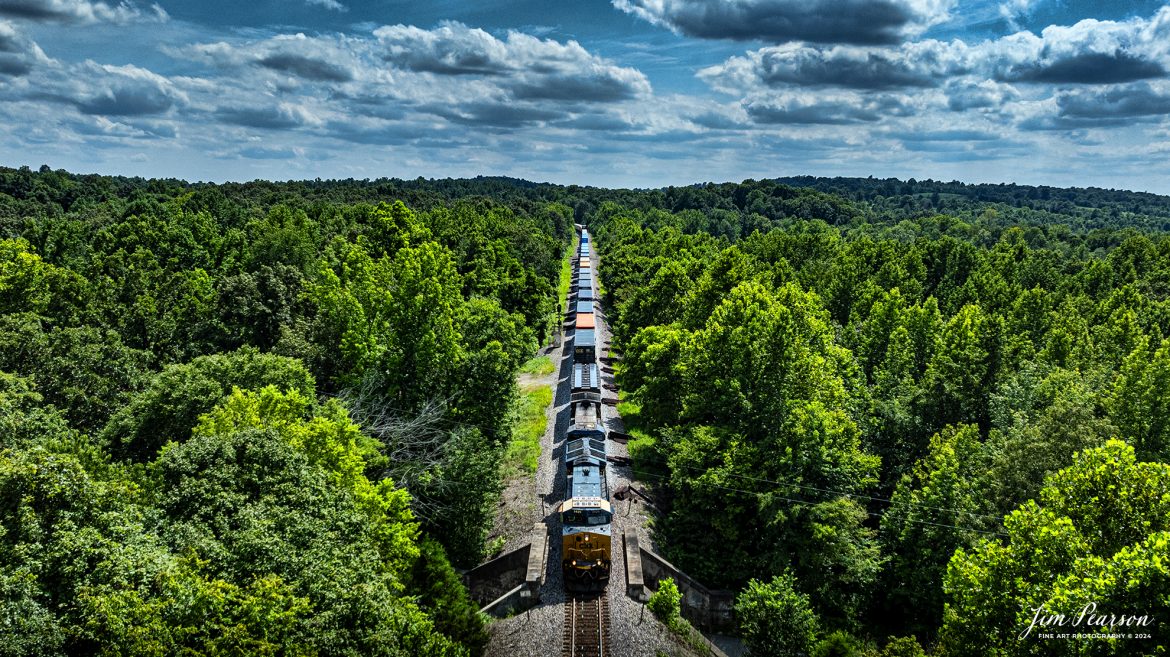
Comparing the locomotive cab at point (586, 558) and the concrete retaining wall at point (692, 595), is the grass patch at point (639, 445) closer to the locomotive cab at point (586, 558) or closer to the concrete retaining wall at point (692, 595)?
the concrete retaining wall at point (692, 595)

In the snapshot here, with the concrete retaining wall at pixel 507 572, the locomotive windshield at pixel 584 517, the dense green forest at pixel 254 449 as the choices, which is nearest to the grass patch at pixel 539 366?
the dense green forest at pixel 254 449

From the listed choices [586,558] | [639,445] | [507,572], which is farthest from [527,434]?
[586,558]

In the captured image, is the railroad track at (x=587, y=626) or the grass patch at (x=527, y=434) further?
the grass patch at (x=527, y=434)

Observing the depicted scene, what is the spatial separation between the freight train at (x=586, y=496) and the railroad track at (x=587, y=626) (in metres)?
0.77

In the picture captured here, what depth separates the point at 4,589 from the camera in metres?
13.3

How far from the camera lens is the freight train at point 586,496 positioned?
98.5 ft

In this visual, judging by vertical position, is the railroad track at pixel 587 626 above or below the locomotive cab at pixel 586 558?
below

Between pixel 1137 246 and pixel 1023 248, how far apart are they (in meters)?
13.3

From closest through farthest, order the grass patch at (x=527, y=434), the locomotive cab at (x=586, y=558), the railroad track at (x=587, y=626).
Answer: the railroad track at (x=587, y=626), the locomotive cab at (x=586, y=558), the grass patch at (x=527, y=434)

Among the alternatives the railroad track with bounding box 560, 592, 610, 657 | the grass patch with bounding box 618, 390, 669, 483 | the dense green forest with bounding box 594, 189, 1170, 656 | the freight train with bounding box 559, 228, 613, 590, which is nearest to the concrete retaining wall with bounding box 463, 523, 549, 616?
the freight train with bounding box 559, 228, 613, 590

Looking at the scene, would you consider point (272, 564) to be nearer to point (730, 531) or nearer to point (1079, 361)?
point (730, 531)
